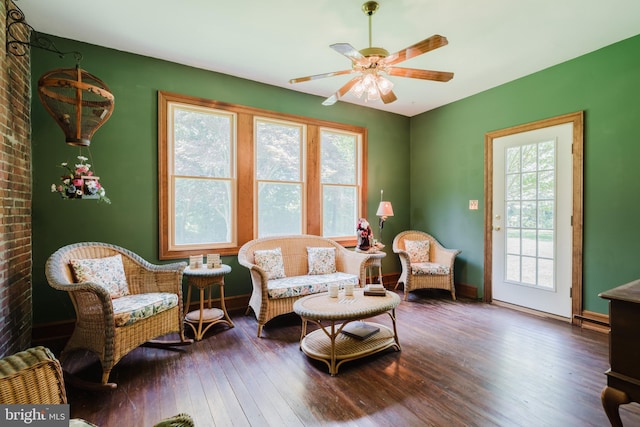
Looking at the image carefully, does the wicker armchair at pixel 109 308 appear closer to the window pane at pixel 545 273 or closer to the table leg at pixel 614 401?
the table leg at pixel 614 401

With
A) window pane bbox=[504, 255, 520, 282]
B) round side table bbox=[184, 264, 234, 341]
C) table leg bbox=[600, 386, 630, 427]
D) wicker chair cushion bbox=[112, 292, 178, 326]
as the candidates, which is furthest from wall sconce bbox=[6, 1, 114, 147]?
window pane bbox=[504, 255, 520, 282]

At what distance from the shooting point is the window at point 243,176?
3.48m

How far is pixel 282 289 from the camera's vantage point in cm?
313

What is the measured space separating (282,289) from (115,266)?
5.01 ft

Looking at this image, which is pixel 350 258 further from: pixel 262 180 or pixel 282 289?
pixel 262 180

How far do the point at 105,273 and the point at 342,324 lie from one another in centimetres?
206

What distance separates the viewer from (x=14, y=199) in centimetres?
245

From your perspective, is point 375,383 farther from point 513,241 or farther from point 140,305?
point 513,241

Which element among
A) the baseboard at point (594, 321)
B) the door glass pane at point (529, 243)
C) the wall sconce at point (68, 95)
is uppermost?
the wall sconce at point (68, 95)

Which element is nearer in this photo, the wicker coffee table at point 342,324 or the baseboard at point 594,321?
the wicker coffee table at point 342,324

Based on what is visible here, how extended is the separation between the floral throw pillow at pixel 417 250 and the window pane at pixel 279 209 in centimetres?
174

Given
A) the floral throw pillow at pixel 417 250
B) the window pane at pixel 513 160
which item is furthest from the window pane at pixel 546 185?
the floral throw pillow at pixel 417 250

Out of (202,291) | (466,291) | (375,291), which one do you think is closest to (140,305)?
(202,291)

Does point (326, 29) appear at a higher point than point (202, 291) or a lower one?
higher
